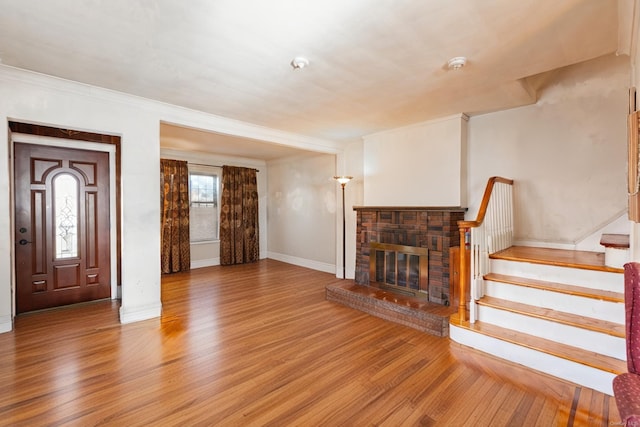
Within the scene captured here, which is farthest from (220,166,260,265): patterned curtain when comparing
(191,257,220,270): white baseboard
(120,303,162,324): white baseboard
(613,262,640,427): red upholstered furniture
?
(613,262,640,427): red upholstered furniture

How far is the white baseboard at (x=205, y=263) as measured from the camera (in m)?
A: 6.72

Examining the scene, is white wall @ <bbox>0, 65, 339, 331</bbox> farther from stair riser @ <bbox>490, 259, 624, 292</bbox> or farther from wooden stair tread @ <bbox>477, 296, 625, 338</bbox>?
stair riser @ <bbox>490, 259, 624, 292</bbox>

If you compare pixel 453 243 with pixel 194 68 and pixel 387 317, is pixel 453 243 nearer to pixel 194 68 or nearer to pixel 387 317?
pixel 387 317

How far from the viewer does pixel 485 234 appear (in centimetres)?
330

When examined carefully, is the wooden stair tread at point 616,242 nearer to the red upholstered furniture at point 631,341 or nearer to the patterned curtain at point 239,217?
the red upholstered furniture at point 631,341

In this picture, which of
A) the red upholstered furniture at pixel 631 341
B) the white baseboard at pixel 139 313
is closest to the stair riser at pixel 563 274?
the red upholstered furniture at pixel 631 341

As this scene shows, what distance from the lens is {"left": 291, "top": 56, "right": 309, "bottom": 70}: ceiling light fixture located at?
2.52 metres

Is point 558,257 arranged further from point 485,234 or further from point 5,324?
point 5,324

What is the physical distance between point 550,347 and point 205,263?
629 centimetres

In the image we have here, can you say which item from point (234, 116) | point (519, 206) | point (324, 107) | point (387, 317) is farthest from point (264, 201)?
point (519, 206)

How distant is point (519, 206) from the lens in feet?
12.9

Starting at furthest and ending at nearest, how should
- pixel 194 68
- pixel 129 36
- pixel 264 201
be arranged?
pixel 264 201 < pixel 194 68 < pixel 129 36

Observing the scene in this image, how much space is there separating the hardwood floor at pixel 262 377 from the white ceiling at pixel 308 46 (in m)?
2.58

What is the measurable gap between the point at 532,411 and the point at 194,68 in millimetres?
3713
